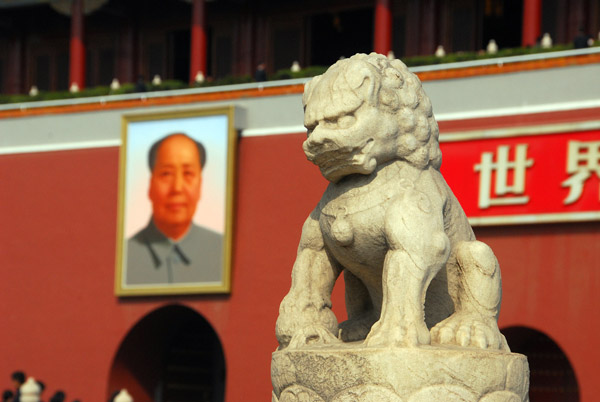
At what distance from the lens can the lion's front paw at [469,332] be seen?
470cm

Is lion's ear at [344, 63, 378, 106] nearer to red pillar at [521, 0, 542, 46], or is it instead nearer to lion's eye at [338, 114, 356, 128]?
lion's eye at [338, 114, 356, 128]

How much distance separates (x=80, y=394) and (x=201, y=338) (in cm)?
205

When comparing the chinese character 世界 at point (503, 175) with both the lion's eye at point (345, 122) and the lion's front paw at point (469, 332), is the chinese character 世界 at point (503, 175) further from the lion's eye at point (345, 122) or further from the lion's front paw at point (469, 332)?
the lion's eye at point (345, 122)

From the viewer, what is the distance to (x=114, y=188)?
50.7 ft

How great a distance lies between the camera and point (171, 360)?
16.2m

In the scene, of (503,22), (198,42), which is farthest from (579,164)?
(198,42)

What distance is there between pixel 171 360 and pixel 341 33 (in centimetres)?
513

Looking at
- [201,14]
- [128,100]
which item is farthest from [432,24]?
[128,100]

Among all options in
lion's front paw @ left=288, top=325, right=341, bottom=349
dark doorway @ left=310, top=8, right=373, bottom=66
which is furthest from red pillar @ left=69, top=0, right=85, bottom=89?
lion's front paw @ left=288, top=325, right=341, bottom=349

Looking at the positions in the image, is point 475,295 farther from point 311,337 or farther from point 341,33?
point 341,33

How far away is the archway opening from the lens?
1534cm

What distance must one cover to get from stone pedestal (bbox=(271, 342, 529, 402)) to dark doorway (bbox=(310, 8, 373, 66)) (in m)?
13.3

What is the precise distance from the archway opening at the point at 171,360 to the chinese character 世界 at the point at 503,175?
4.46 meters

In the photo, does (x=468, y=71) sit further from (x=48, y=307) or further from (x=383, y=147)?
(x=383, y=147)
